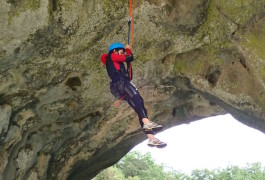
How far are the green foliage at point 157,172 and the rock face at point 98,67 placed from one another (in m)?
12.0

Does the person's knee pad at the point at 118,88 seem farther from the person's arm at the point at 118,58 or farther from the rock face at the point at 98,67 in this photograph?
the rock face at the point at 98,67

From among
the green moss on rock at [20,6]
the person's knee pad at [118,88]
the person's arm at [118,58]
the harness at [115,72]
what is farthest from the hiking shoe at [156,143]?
the green moss on rock at [20,6]

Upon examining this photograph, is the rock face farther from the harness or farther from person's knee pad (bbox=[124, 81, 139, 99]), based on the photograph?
person's knee pad (bbox=[124, 81, 139, 99])

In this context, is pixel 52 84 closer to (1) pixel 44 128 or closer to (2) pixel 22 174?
(1) pixel 44 128

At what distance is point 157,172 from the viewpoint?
28906mm

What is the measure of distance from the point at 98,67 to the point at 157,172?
66.1 ft

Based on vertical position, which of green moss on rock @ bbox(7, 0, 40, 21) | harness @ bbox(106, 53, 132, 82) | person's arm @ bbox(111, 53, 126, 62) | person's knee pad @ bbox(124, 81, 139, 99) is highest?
green moss on rock @ bbox(7, 0, 40, 21)

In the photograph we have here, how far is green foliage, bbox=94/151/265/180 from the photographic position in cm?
2565

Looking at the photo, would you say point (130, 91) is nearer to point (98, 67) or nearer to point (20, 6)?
point (98, 67)

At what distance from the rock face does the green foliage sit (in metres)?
12.0

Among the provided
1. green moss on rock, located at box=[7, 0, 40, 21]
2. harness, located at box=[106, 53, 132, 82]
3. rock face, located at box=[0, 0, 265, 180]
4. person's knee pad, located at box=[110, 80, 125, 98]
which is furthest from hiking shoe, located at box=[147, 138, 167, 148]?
green moss on rock, located at box=[7, 0, 40, 21]

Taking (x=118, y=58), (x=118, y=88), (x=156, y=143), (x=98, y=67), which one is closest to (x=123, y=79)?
(x=118, y=88)

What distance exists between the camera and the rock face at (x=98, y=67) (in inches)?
329

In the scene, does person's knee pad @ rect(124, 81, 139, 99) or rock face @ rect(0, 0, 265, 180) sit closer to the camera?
person's knee pad @ rect(124, 81, 139, 99)
